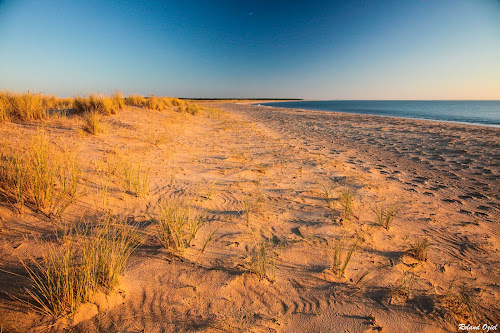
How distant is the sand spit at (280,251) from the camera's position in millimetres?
1581

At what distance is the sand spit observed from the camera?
5.19 ft

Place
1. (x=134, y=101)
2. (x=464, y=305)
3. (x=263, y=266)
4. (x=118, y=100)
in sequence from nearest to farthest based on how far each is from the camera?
(x=464, y=305) → (x=263, y=266) → (x=118, y=100) → (x=134, y=101)

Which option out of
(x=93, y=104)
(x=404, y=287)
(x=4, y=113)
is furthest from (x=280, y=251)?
(x=93, y=104)

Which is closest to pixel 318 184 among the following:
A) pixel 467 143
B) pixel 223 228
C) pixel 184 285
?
pixel 223 228

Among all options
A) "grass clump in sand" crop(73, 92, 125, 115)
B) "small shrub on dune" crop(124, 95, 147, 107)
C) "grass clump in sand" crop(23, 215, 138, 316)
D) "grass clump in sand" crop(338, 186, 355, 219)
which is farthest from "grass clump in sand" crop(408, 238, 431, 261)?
"small shrub on dune" crop(124, 95, 147, 107)

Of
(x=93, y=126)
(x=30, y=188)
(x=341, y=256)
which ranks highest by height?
(x=93, y=126)

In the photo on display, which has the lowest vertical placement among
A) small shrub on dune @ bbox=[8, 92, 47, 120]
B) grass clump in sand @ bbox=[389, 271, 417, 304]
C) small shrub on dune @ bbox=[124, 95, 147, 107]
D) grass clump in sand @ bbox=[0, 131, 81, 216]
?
grass clump in sand @ bbox=[389, 271, 417, 304]

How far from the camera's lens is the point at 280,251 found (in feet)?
7.63

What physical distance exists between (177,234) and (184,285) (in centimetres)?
48

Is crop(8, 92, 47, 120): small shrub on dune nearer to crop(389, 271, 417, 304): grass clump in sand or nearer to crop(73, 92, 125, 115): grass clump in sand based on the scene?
crop(73, 92, 125, 115): grass clump in sand

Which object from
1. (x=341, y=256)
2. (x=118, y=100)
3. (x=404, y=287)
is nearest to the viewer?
(x=404, y=287)

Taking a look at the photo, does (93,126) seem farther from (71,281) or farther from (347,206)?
(347,206)

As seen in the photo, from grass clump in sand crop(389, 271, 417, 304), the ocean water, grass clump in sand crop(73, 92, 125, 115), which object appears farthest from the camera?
Answer: the ocean water

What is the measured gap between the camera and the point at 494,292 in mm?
1938
